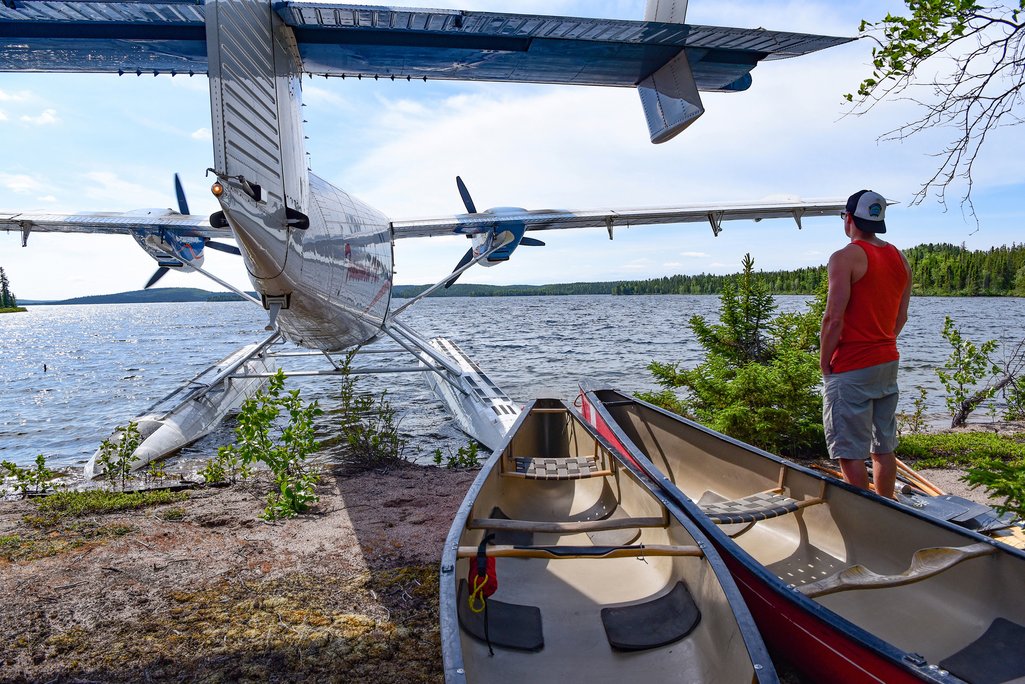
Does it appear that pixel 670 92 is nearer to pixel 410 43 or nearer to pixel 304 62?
pixel 410 43

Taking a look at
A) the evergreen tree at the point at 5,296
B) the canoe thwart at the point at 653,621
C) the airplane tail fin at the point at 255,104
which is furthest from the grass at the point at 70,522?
the evergreen tree at the point at 5,296

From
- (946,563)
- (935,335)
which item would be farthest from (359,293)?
(935,335)

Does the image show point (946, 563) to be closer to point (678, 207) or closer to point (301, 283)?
point (301, 283)

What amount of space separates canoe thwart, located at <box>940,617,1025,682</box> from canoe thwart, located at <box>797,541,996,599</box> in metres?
0.30

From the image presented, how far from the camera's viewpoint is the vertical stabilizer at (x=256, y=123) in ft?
13.8

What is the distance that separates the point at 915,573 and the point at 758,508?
1.00 metres

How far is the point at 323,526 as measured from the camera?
15.6ft

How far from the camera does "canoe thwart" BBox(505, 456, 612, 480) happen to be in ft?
14.4

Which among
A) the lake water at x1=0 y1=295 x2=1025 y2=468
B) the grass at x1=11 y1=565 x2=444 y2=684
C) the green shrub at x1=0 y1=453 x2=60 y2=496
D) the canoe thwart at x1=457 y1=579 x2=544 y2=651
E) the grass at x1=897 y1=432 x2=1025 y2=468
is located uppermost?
the canoe thwart at x1=457 y1=579 x2=544 y2=651

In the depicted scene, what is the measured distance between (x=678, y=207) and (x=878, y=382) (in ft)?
33.7

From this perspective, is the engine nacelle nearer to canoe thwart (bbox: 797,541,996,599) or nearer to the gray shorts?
the gray shorts

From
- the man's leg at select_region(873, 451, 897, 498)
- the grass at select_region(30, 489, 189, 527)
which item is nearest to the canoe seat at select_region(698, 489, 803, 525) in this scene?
the man's leg at select_region(873, 451, 897, 498)

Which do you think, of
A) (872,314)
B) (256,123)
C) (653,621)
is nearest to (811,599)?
(653,621)

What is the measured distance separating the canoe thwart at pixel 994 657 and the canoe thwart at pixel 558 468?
7.69 ft
